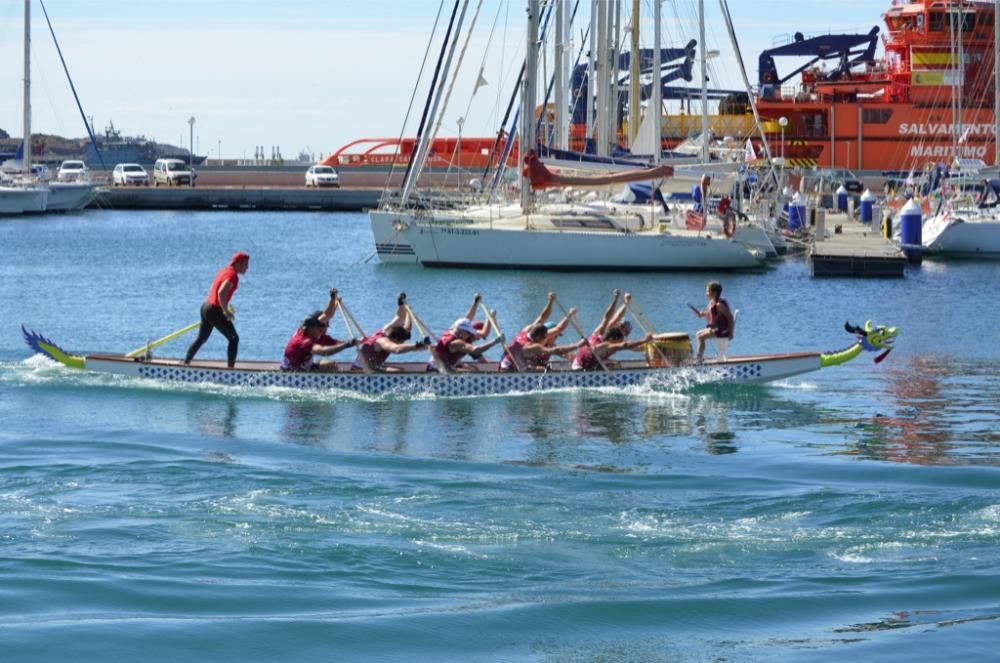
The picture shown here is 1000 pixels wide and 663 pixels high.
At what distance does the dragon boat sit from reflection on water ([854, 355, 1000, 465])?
1204mm

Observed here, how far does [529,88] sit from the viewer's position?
143 ft

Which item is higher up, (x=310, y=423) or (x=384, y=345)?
(x=384, y=345)

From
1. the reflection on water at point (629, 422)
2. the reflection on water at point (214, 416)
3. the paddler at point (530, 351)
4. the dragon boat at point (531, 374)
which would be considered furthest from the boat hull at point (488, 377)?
the reflection on water at point (214, 416)

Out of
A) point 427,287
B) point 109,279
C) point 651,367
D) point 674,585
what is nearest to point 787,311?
point 427,287

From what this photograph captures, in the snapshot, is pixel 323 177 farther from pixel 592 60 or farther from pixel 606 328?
pixel 606 328

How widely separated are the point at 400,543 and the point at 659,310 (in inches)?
837

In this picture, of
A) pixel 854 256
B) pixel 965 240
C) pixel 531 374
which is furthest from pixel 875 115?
pixel 531 374

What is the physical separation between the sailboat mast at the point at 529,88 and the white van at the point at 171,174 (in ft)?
178

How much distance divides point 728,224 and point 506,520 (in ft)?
94.9

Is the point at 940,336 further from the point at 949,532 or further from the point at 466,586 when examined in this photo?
the point at 466,586

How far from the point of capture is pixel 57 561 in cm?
1410

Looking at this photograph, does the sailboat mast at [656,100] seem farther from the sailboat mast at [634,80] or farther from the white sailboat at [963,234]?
the white sailboat at [963,234]

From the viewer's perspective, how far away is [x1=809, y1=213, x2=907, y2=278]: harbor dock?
44.7 meters

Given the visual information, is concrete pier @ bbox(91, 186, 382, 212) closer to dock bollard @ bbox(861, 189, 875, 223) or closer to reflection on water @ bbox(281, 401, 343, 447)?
dock bollard @ bbox(861, 189, 875, 223)
